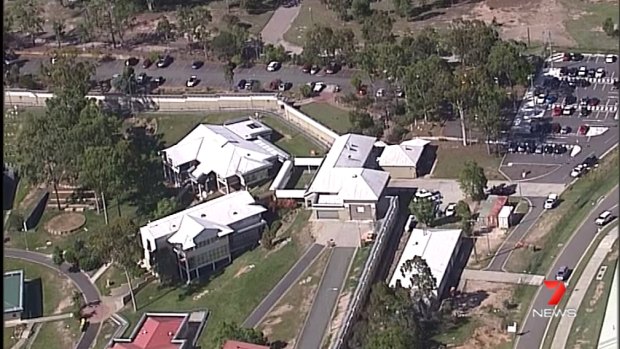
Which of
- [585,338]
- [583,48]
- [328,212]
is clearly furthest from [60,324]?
[583,48]

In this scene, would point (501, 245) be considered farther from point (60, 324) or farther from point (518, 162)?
point (60, 324)

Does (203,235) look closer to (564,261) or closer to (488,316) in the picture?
(488,316)

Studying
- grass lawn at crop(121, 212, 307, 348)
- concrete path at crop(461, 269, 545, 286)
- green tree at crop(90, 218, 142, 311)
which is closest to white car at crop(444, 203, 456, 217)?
concrete path at crop(461, 269, 545, 286)

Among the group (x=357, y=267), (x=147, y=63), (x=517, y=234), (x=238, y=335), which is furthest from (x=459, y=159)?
(x=147, y=63)

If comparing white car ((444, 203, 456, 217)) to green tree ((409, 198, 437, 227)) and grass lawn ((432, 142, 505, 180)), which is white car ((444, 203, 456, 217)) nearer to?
green tree ((409, 198, 437, 227))

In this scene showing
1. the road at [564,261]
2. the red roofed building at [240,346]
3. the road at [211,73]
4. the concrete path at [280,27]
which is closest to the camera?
the road at [564,261]

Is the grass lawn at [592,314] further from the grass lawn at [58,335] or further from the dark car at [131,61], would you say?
the dark car at [131,61]

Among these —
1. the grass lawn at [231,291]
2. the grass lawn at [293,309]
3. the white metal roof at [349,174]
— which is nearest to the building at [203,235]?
the grass lawn at [231,291]
